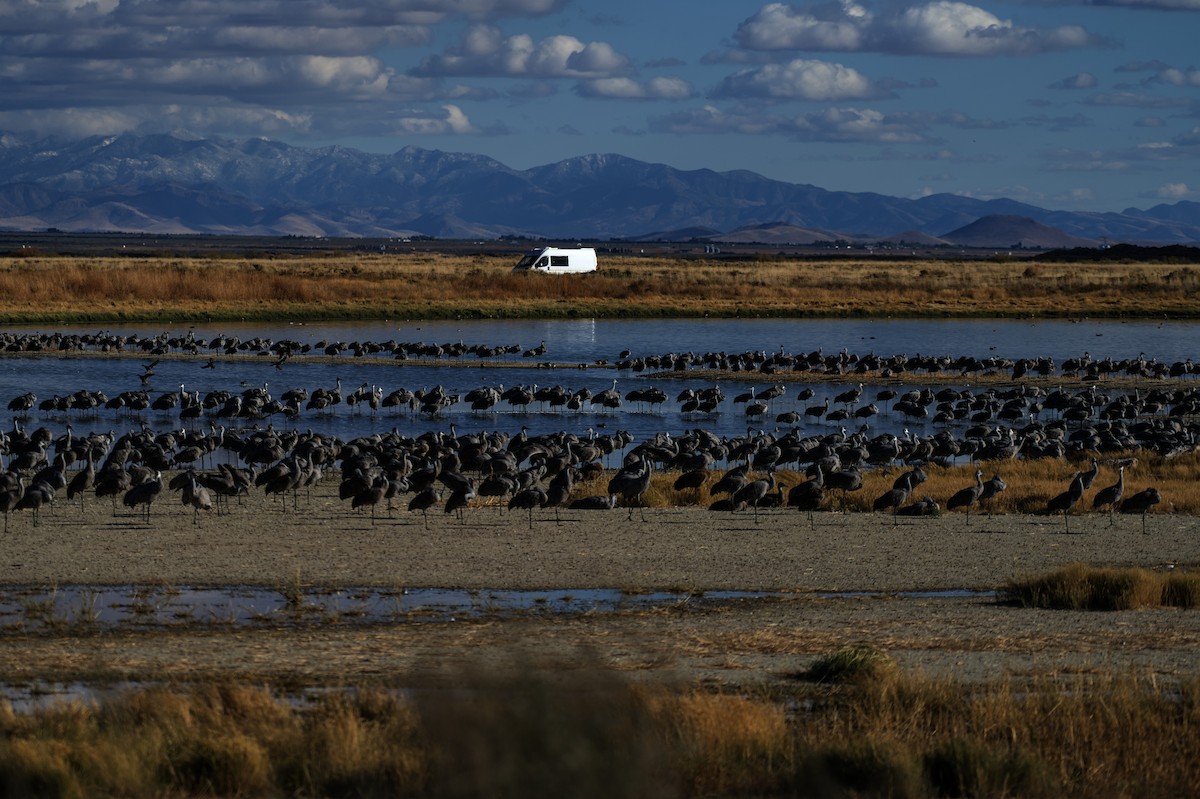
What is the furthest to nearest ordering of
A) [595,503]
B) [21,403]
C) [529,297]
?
[529,297]
[21,403]
[595,503]

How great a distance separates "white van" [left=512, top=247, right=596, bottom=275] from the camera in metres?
98.1

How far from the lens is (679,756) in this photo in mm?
10633

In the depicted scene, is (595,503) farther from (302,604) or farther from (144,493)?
(302,604)

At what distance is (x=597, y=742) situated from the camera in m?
8.91

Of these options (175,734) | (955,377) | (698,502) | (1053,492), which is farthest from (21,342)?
(175,734)

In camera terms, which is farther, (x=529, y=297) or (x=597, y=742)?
(x=529, y=297)

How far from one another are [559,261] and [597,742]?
303ft

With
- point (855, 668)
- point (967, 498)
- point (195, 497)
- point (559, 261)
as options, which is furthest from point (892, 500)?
point (559, 261)

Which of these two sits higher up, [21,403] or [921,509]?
[21,403]

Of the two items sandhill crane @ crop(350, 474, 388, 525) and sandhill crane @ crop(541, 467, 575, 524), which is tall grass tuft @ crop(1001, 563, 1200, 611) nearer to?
sandhill crane @ crop(541, 467, 575, 524)

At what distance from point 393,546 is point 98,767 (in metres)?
10.1

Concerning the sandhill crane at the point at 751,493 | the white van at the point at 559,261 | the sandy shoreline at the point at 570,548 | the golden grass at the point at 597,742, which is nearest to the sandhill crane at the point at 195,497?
the sandy shoreline at the point at 570,548

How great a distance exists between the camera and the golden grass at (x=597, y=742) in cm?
883

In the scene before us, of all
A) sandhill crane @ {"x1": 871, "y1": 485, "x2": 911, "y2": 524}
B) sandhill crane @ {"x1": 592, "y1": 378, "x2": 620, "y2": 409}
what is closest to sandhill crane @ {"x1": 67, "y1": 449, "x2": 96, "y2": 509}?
sandhill crane @ {"x1": 871, "y1": 485, "x2": 911, "y2": 524}
